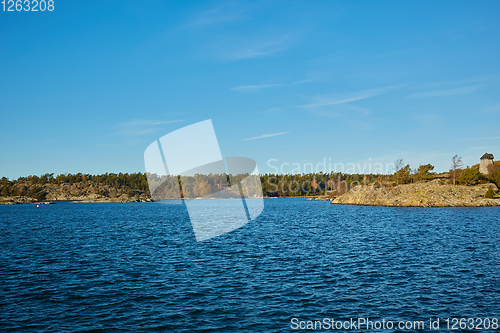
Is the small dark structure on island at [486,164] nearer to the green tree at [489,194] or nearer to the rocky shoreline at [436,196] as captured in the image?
the rocky shoreline at [436,196]

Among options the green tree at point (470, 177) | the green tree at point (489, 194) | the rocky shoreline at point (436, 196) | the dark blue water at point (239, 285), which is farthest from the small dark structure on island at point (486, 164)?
the dark blue water at point (239, 285)

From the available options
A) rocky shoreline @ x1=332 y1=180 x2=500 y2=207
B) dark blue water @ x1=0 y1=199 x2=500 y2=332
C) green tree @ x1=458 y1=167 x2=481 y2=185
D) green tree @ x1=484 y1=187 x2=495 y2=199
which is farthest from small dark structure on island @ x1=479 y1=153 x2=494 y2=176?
dark blue water @ x1=0 y1=199 x2=500 y2=332

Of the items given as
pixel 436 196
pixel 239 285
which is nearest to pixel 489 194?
pixel 436 196

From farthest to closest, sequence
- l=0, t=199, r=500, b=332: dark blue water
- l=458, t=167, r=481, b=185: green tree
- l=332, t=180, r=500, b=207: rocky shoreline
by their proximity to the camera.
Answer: l=458, t=167, r=481, b=185: green tree, l=332, t=180, r=500, b=207: rocky shoreline, l=0, t=199, r=500, b=332: dark blue water

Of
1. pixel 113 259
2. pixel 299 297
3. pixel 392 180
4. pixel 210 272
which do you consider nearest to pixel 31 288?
pixel 113 259

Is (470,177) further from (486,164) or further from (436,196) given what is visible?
(486,164)

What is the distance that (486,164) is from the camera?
5994 inches

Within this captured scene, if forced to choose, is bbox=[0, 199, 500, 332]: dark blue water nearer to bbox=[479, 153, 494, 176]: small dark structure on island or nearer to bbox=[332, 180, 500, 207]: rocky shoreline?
bbox=[332, 180, 500, 207]: rocky shoreline

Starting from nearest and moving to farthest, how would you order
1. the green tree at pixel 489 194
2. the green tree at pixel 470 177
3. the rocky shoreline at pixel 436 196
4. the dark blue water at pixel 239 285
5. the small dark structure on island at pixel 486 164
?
the dark blue water at pixel 239 285
the green tree at pixel 489 194
the rocky shoreline at pixel 436 196
the green tree at pixel 470 177
the small dark structure on island at pixel 486 164

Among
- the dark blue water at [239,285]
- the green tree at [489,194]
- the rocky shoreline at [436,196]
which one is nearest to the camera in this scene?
the dark blue water at [239,285]

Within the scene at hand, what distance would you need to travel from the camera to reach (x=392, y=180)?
198 meters

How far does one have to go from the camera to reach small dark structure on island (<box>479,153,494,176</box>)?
150450 millimetres

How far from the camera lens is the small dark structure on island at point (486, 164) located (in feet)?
494

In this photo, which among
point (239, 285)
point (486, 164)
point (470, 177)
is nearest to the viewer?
point (239, 285)
